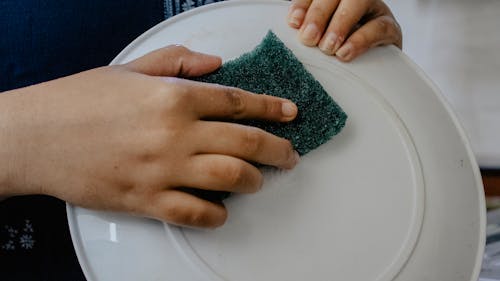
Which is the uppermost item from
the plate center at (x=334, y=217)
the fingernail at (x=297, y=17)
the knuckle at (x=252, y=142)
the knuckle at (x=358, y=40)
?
the fingernail at (x=297, y=17)

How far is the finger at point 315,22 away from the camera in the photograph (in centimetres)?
51

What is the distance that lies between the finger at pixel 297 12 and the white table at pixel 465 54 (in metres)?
0.48

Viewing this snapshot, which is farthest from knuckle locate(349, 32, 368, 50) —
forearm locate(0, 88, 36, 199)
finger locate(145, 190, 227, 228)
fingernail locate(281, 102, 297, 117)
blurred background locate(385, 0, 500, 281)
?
blurred background locate(385, 0, 500, 281)

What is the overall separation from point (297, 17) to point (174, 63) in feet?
0.52

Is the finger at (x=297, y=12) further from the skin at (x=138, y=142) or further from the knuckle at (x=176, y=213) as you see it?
the knuckle at (x=176, y=213)

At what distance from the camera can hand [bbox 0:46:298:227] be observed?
0.42 m

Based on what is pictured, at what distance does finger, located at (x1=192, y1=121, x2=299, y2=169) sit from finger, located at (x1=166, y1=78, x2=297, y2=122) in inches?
0.7

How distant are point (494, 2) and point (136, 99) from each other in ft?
2.69

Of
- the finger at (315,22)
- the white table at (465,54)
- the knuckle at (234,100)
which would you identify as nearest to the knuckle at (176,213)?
the knuckle at (234,100)

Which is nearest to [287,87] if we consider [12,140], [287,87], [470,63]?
[287,87]

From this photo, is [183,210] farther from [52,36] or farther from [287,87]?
[52,36]

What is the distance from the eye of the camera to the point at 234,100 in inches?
17.3

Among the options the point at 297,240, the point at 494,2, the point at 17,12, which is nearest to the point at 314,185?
the point at 297,240

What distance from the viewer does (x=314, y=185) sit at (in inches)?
18.2
